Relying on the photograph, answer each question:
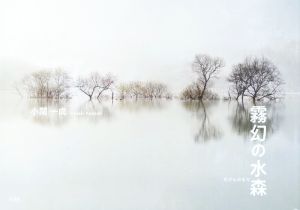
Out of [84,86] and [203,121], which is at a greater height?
[84,86]

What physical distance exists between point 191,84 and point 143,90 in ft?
0.79

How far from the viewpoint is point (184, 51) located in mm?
2229

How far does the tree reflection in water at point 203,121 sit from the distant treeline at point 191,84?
32 millimetres

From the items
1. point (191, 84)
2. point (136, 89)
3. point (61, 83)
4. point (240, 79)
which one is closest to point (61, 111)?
point (61, 83)

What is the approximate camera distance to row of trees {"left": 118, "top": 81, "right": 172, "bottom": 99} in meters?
2.25

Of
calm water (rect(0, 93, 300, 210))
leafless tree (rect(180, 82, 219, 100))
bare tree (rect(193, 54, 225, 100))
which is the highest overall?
bare tree (rect(193, 54, 225, 100))

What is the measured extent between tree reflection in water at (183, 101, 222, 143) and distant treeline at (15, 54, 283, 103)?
3 centimetres

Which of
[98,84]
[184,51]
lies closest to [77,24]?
[98,84]

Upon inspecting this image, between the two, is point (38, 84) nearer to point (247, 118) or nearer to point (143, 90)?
point (143, 90)

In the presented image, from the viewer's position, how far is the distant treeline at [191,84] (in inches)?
87.4

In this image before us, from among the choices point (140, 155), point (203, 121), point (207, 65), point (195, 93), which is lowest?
point (140, 155)

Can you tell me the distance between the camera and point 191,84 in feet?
7.39

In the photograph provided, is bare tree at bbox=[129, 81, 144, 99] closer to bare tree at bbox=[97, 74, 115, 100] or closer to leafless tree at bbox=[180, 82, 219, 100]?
bare tree at bbox=[97, 74, 115, 100]

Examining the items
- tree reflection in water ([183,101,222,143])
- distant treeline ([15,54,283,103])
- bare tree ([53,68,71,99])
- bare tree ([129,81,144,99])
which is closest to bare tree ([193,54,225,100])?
distant treeline ([15,54,283,103])
